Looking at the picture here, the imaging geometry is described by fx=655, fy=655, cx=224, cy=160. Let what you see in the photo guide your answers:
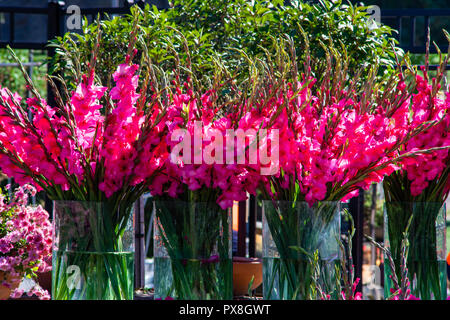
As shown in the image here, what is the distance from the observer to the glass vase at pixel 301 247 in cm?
116

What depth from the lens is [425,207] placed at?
4.20ft

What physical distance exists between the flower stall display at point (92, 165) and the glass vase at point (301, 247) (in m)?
0.26

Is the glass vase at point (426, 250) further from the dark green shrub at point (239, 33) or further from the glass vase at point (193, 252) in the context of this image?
the dark green shrub at point (239, 33)

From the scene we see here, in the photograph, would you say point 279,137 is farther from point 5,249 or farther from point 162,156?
point 5,249

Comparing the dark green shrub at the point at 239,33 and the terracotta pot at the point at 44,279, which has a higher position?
the dark green shrub at the point at 239,33

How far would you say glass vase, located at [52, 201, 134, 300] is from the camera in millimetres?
1184

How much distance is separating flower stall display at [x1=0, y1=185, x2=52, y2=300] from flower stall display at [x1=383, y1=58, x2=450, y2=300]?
1038 mm

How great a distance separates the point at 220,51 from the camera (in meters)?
2.62

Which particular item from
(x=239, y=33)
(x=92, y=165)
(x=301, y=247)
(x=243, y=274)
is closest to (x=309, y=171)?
(x=301, y=247)

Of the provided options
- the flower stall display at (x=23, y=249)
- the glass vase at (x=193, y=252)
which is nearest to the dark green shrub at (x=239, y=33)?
the flower stall display at (x=23, y=249)

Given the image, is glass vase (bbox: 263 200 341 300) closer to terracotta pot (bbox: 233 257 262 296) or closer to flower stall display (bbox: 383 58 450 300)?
flower stall display (bbox: 383 58 450 300)
